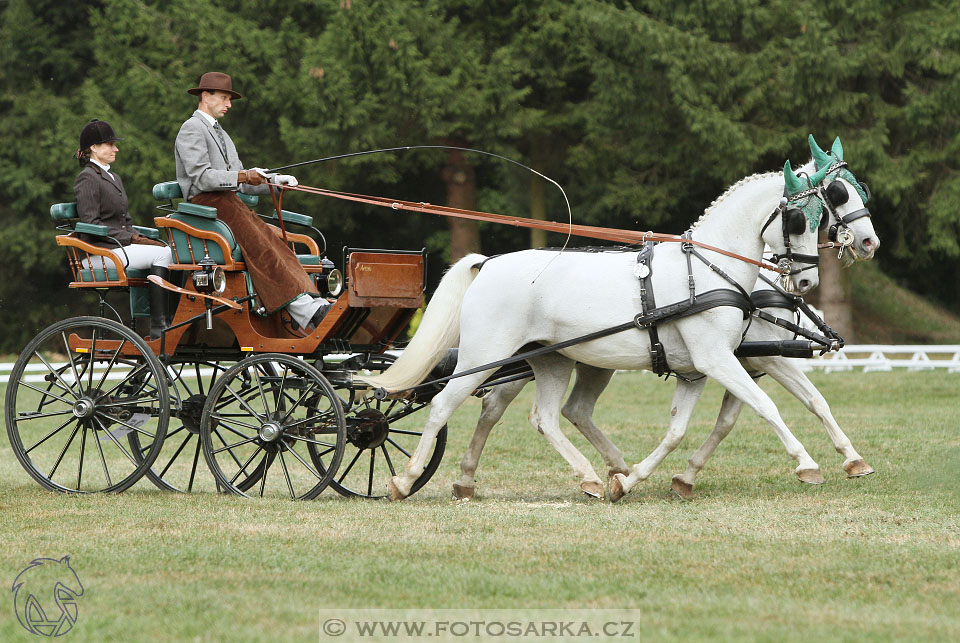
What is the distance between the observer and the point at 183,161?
8031 millimetres

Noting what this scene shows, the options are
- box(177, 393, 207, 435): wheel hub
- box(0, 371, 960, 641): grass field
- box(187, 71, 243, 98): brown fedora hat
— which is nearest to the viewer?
box(0, 371, 960, 641): grass field

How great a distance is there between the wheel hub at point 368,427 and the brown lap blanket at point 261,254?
865 mm

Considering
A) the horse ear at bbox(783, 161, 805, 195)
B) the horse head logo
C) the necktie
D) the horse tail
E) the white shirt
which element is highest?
the white shirt

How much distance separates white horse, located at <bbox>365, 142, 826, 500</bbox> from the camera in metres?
7.64

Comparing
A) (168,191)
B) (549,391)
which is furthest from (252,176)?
(549,391)

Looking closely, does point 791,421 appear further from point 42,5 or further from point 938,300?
point 42,5

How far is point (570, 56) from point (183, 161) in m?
17.0

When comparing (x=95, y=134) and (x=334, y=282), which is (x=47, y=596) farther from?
(x=95, y=134)

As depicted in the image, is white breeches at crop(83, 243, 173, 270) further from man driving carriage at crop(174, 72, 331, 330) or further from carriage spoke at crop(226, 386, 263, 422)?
carriage spoke at crop(226, 386, 263, 422)

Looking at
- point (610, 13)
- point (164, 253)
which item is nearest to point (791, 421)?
point (164, 253)

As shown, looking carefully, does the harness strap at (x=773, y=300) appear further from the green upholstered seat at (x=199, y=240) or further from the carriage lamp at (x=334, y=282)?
the green upholstered seat at (x=199, y=240)

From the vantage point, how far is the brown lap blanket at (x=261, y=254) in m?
7.96

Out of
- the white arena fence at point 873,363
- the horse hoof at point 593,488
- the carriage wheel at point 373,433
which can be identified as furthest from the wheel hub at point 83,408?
the white arena fence at point 873,363

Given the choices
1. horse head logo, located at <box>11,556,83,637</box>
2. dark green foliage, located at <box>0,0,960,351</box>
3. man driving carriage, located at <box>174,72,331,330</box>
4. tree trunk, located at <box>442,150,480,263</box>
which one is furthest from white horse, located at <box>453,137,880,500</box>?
tree trunk, located at <box>442,150,480,263</box>
